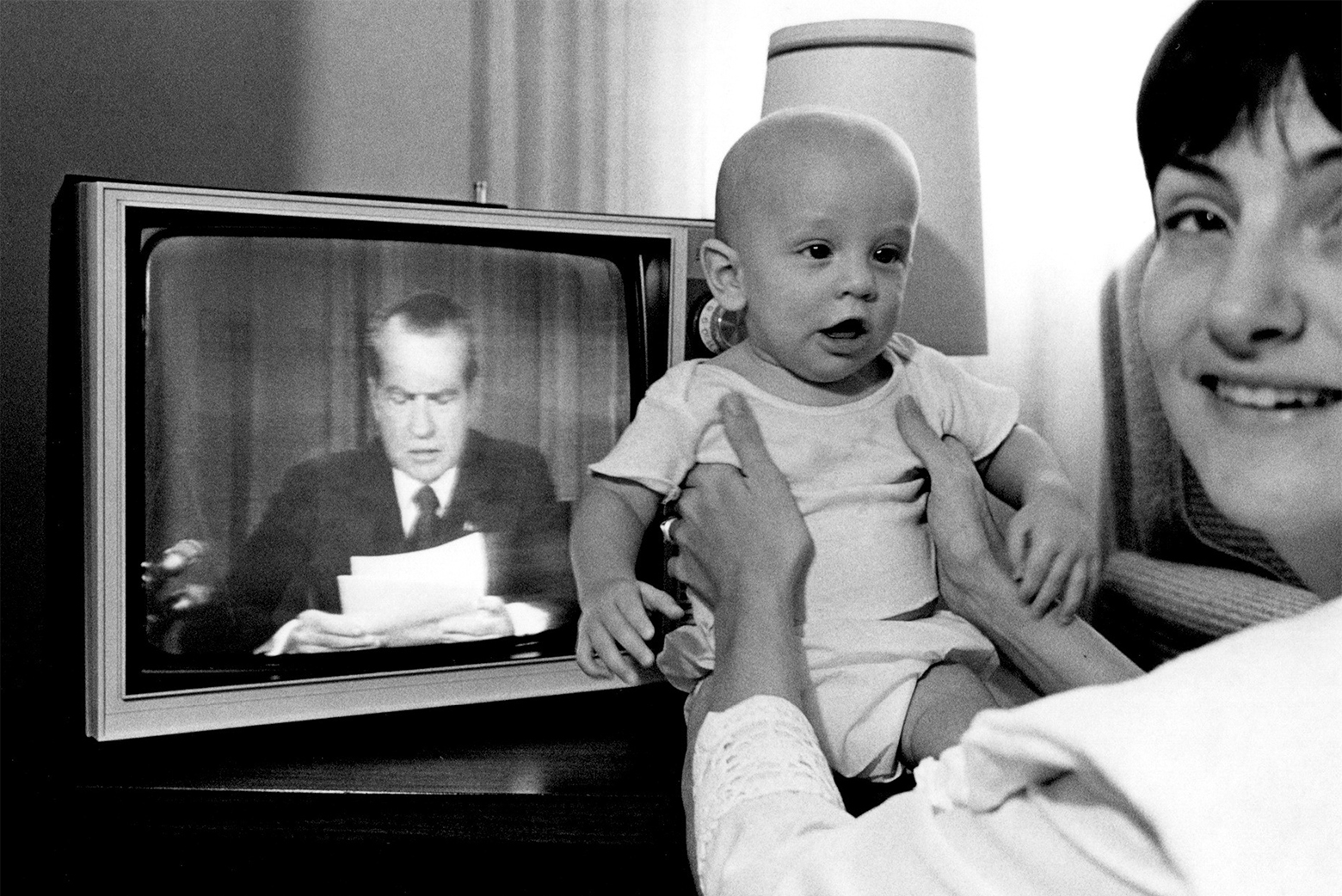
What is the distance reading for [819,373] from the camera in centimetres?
119

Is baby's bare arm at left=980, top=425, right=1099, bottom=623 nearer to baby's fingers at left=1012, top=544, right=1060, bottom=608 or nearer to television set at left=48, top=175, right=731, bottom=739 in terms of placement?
baby's fingers at left=1012, top=544, right=1060, bottom=608

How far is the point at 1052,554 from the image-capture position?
1145mm

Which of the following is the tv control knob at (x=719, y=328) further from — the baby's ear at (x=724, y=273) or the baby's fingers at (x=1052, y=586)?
the baby's fingers at (x=1052, y=586)

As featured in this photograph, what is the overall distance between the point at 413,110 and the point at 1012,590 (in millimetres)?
1252

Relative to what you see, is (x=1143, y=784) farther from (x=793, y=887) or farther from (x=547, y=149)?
(x=547, y=149)

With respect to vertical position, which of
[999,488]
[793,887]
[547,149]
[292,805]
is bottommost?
[292,805]

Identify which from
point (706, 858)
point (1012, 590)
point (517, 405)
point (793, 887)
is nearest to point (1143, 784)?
point (793, 887)

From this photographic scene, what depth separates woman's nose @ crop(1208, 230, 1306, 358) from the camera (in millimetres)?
540

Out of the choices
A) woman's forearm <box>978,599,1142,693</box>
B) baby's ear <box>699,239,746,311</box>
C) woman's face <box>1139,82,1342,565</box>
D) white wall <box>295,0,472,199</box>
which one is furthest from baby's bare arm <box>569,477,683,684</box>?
white wall <box>295,0,472,199</box>

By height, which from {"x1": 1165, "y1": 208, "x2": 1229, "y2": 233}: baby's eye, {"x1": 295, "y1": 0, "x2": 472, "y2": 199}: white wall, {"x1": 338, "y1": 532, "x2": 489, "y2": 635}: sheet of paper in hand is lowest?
{"x1": 338, "y1": 532, "x2": 489, "y2": 635}: sheet of paper in hand

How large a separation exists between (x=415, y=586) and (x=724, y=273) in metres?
0.42

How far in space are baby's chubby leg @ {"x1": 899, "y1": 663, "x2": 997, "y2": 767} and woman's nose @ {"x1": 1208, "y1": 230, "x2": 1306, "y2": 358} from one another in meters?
0.57

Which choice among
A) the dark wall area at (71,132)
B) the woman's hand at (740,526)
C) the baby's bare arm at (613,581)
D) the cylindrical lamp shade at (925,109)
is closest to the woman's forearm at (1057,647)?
the woman's hand at (740,526)

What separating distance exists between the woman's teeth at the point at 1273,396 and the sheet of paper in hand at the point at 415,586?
2.91ft
